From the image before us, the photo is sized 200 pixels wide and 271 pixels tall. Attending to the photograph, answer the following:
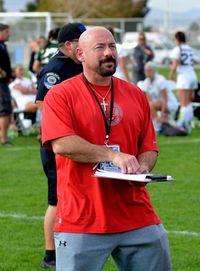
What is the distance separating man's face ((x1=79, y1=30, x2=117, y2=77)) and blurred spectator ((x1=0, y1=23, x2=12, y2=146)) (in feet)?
33.9

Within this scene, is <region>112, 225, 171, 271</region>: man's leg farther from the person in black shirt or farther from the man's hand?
the person in black shirt

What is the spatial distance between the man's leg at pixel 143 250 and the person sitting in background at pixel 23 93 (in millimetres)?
13023

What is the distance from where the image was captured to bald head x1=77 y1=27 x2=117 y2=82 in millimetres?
5234

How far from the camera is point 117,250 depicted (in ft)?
17.6

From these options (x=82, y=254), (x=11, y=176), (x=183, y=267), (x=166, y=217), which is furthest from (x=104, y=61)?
(x=11, y=176)

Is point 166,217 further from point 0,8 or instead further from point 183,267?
point 0,8

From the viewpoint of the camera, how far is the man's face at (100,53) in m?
5.23

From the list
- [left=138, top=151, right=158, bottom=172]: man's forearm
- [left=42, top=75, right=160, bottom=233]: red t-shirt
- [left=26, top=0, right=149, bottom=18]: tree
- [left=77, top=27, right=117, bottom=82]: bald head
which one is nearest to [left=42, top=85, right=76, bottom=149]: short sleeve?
[left=42, top=75, right=160, bottom=233]: red t-shirt

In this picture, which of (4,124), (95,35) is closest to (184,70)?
(4,124)

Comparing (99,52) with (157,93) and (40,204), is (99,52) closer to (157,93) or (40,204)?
(40,204)

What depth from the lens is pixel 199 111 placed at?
1925 cm

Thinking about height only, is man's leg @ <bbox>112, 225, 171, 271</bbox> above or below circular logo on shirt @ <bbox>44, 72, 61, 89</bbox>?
below

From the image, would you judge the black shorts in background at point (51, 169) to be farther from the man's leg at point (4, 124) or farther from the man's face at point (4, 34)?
the man's leg at point (4, 124)

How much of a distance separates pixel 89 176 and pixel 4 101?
35.4ft
